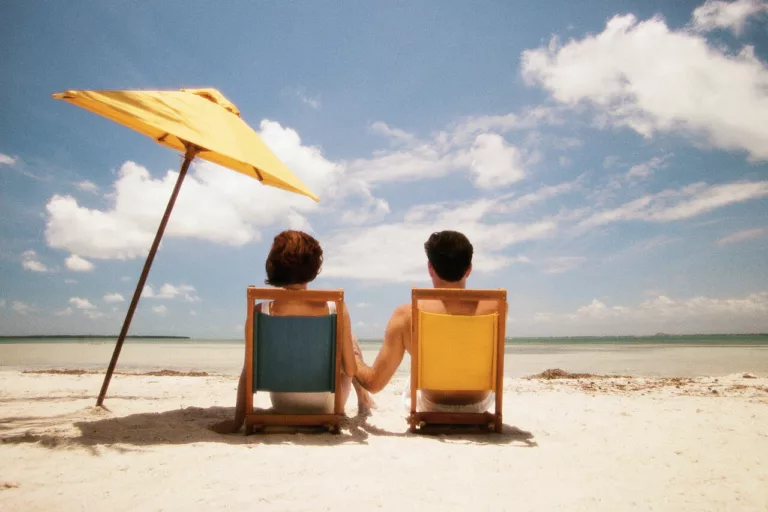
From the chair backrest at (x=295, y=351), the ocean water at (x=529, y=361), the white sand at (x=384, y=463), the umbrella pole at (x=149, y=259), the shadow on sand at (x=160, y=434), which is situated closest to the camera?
the white sand at (x=384, y=463)

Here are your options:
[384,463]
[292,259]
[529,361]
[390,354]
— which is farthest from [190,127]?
[529,361]

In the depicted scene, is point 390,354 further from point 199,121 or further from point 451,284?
point 199,121

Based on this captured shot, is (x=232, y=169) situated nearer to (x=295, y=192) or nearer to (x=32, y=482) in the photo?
(x=295, y=192)

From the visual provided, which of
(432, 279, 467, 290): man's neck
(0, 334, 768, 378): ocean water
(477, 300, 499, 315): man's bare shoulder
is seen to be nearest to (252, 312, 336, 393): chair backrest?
(432, 279, 467, 290): man's neck

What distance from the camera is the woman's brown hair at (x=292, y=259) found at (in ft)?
9.94

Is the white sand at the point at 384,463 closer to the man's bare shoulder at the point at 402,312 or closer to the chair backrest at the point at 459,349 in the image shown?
the chair backrest at the point at 459,349

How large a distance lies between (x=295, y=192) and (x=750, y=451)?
3.49m

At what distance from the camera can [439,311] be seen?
3.20 metres

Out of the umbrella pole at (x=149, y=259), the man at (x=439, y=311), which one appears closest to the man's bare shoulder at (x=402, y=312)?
the man at (x=439, y=311)

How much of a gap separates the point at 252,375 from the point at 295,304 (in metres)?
0.52

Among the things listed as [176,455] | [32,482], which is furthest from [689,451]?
[32,482]

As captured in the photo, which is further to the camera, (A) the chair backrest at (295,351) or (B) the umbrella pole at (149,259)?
(B) the umbrella pole at (149,259)

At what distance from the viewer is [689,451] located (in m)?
2.84

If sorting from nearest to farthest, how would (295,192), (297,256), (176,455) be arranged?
1. (176,455)
2. (297,256)
3. (295,192)
